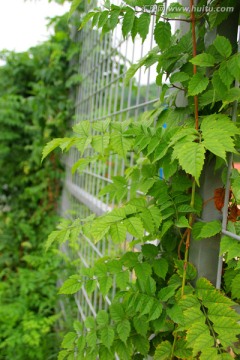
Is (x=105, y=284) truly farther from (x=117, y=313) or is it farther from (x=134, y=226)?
(x=134, y=226)

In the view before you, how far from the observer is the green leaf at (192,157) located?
2.19 ft

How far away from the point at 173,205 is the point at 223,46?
15.6 inches

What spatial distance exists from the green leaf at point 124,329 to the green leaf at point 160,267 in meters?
0.16

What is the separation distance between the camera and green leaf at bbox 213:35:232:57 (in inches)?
30.5

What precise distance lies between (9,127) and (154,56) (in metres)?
3.92

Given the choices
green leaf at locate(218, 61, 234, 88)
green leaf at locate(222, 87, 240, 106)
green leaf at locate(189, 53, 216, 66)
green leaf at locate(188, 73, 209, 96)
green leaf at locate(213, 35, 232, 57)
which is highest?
green leaf at locate(213, 35, 232, 57)

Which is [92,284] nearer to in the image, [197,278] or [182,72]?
[197,278]

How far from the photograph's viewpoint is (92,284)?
0.97 metres

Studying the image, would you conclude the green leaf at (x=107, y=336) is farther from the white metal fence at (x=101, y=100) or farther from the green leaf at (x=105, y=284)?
the white metal fence at (x=101, y=100)

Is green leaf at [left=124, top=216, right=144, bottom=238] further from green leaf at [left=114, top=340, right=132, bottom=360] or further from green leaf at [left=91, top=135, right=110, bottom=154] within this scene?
green leaf at [left=114, top=340, right=132, bottom=360]

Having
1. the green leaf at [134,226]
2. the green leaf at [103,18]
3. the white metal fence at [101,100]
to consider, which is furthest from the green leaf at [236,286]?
the white metal fence at [101,100]

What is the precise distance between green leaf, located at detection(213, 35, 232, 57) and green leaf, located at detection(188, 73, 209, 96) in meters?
0.07

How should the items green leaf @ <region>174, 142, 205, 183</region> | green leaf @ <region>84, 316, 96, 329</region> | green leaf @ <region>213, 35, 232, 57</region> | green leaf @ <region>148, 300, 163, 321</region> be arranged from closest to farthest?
green leaf @ <region>174, 142, 205, 183</region>
green leaf @ <region>213, 35, 232, 57</region>
green leaf @ <region>148, 300, 163, 321</region>
green leaf @ <region>84, 316, 96, 329</region>

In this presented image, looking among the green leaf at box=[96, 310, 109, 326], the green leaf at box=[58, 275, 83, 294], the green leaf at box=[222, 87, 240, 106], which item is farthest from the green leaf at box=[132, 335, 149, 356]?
the green leaf at box=[222, 87, 240, 106]
